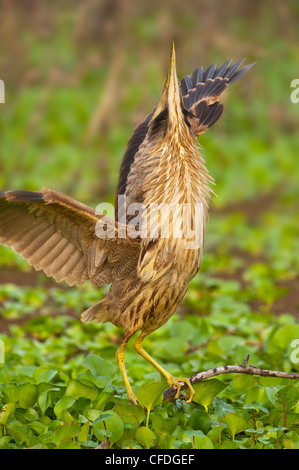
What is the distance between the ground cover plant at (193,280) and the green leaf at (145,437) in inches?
0.4

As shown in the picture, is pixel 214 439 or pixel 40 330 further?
pixel 40 330

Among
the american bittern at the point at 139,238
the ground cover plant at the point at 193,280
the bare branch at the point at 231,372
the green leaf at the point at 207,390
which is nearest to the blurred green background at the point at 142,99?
the ground cover plant at the point at 193,280

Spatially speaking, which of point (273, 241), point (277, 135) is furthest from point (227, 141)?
point (273, 241)

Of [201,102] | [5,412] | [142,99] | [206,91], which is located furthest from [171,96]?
[142,99]

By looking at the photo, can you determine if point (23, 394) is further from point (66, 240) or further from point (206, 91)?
point (206, 91)

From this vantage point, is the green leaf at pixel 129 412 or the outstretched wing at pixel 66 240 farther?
the outstretched wing at pixel 66 240

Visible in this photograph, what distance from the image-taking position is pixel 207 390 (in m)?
3.96

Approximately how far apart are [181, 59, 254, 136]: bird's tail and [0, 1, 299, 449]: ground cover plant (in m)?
1.48

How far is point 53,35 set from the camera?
50.1ft

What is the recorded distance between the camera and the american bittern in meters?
4.09

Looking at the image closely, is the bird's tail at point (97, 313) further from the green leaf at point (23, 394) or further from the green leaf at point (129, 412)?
the green leaf at point (129, 412)

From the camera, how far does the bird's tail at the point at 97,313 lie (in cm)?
448
